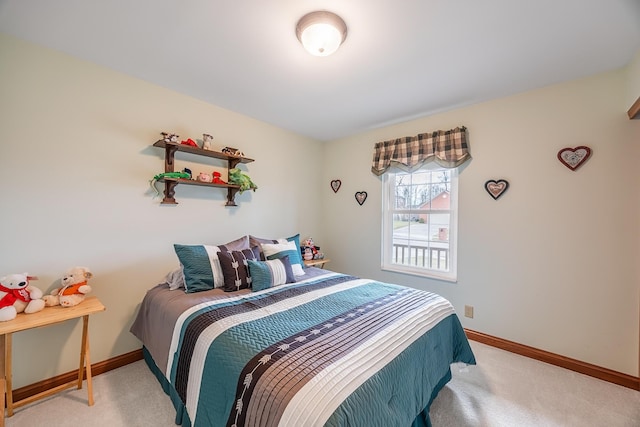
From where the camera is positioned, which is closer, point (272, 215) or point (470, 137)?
point (470, 137)

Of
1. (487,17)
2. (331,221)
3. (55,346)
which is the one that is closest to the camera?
(487,17)

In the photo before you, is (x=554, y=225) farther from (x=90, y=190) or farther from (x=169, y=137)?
(x=90, y=190)

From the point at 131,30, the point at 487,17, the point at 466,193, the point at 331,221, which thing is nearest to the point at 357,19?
the point at 487,17

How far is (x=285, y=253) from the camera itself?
2457 millimetres

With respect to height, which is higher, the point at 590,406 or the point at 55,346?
the point at 55,346

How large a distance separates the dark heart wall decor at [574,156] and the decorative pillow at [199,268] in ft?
9.89

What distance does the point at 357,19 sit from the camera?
57.3 inches

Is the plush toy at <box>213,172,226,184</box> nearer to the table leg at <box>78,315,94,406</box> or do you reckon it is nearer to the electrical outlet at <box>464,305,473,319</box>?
the table leg at <box>78,315,94,406</box>

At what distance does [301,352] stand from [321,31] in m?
1.73

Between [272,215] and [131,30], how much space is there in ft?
6.88

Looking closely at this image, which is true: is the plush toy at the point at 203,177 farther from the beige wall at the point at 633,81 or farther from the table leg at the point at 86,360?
the beige wall at the point at 633,81

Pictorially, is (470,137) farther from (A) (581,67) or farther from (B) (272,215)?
(B) (272,215)

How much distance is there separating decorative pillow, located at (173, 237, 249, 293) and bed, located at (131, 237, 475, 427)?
58 mm

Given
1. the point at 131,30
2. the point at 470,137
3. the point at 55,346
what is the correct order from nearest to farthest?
the point at 131,30 → the point at 55,346 → the point at 470,137
